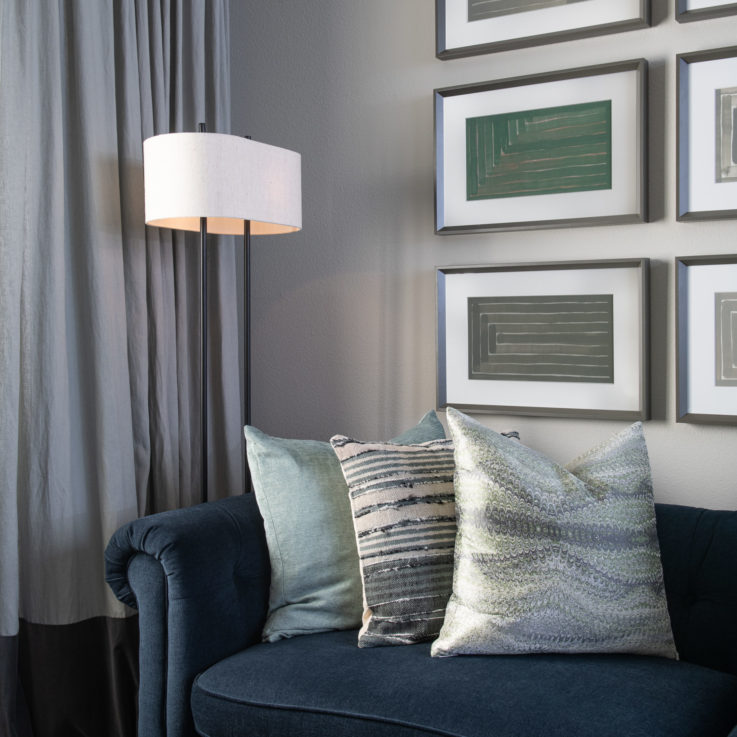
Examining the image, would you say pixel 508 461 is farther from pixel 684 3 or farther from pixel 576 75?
pixel 684 3

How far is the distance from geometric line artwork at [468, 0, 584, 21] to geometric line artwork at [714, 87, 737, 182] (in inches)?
19.4

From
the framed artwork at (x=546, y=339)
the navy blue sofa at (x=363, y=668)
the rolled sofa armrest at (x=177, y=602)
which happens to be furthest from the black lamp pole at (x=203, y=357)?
the framed artwork at (x=546, y=339)

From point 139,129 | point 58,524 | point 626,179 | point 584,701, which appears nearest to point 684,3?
point 626,179

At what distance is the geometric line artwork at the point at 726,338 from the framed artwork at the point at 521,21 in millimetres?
752

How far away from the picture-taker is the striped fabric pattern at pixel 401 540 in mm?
1771

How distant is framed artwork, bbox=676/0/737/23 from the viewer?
208 centimetres

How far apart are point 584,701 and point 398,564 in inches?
18.6

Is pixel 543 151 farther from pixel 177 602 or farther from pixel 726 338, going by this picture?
pixel 177 602

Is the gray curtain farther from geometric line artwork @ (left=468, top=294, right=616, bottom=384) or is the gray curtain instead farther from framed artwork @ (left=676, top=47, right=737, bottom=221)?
framed artwork @ (left=676, top=47, right=737, bottom=221)

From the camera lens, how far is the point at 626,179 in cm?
221

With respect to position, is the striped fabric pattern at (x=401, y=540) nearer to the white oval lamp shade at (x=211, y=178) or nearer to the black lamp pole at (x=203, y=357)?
the black lamp pole at (x=203, y=357)

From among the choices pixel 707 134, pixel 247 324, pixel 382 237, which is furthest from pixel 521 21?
pixel 247 324

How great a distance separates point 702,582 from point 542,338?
78cm

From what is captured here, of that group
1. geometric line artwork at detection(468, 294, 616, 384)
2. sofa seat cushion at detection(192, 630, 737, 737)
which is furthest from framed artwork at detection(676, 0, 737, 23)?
sofa seat cushion at detection(192, 630, 737, 737)
